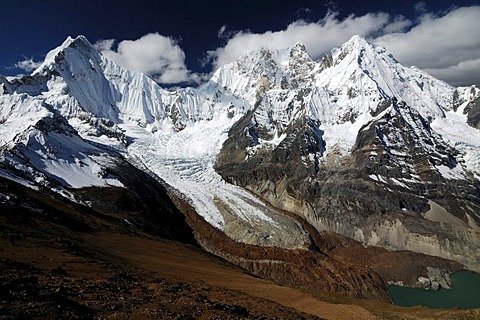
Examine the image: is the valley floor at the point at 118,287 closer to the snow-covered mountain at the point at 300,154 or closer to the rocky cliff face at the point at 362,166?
the snow-covered mountain at the point at 300,154

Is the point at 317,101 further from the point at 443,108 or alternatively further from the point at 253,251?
the point at 253,251

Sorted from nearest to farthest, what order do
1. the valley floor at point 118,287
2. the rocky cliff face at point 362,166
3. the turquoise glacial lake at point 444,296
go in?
the valley floor at point 118,287, the turquoise glacial lake at point 444,296, the rocky cliff face at point 362,166

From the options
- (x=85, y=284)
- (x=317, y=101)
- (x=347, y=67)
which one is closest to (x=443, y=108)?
(x=347, y=67)

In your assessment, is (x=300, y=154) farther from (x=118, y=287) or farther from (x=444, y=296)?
(x=118, y=287)

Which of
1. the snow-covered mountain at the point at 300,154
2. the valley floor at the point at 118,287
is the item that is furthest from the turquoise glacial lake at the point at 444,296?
the valley floor at the point at 118,287

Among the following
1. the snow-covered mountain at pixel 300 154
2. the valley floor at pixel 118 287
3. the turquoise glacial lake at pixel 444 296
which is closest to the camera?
the valley floor at pixel 118 287

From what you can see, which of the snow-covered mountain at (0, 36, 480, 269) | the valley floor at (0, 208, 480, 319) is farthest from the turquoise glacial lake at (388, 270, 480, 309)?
the valley floor at (0, 208, 480, 319)

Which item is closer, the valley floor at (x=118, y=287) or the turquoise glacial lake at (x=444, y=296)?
the valley floor at (x=118, y=287)
